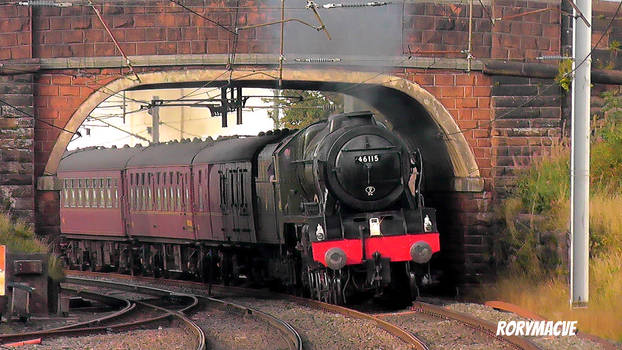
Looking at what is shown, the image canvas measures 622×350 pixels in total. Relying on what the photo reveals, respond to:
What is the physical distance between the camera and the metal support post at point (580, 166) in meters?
14.3

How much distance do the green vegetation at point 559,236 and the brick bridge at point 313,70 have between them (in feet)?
2.30

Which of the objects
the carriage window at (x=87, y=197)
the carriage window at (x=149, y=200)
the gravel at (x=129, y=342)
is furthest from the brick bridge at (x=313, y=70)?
the carriage window at (x=87, y=197)

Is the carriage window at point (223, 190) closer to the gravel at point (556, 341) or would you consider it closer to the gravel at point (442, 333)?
the gravel at point (442, 333)

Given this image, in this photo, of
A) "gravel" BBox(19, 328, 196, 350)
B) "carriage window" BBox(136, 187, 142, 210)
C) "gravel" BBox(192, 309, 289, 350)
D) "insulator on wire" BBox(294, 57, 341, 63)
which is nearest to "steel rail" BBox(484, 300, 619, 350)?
"gravel" BBox(192, 309, 289, 350)

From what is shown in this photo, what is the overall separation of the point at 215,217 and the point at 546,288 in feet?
24.8

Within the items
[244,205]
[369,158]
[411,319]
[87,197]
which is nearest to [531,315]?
[411,319]

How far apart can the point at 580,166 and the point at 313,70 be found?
6371 mm

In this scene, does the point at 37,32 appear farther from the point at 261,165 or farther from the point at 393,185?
Answer: the point at 393,185

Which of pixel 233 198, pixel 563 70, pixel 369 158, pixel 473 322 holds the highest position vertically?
pixel 563 70

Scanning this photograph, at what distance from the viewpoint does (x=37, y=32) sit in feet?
63.9

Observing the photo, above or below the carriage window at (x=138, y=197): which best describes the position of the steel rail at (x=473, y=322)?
below

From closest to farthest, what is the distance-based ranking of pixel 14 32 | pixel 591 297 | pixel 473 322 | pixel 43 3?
1. pixel 473 322
2. pixel 591 297
3. pixel 43 3
4. pixel 14 32

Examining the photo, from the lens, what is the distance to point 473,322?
14.2 metres

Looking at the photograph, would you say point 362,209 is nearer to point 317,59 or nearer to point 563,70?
point 317,59
